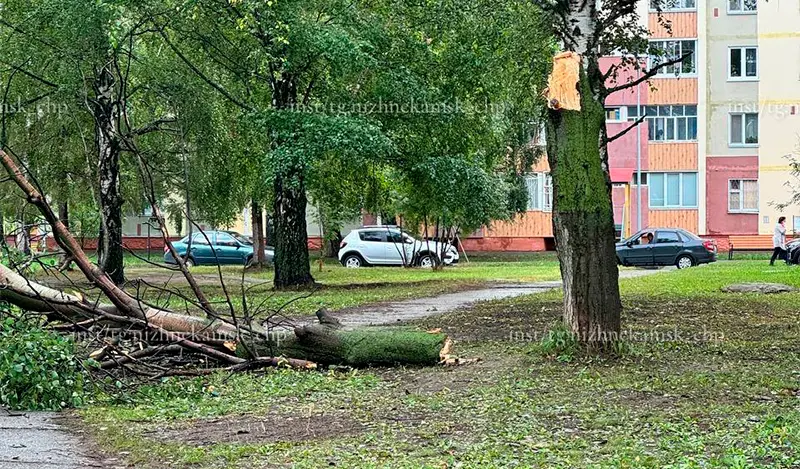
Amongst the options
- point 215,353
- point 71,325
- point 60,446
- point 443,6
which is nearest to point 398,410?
point 60,446

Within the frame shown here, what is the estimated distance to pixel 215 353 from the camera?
12.3 metres

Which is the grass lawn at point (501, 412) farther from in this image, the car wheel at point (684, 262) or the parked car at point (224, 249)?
the parked car at point (224, 249)

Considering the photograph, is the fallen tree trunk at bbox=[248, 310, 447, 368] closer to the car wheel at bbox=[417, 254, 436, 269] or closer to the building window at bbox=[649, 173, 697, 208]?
the car wheel at bbox=[417, 254, 436, 269]

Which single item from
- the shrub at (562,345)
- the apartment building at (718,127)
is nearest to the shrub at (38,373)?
the shrub at (562,345)

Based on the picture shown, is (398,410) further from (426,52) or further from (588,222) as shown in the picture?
(426,52)

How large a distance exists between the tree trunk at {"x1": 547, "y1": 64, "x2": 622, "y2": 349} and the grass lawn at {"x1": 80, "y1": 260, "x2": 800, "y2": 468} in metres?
0.44

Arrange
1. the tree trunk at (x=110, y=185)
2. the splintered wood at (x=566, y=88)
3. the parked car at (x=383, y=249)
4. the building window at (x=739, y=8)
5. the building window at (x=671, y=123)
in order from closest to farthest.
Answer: the splintered wood at (x=566, y=88)
the tree trunk at (x=110, y=185)
the parked car at (x=383, y=249)
the building window at (x=739, y=8)
the building window at (x=671, y=123)

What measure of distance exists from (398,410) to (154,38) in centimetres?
1825

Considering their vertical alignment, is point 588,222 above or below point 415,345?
above

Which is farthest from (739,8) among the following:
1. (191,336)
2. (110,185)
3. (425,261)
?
(191,336)

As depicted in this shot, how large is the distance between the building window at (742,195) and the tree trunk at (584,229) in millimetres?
40974

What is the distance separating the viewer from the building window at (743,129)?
50.0 metres

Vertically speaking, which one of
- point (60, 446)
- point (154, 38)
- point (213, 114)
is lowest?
point (60, 446)

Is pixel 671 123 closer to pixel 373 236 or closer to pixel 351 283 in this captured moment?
pixel 373 236
